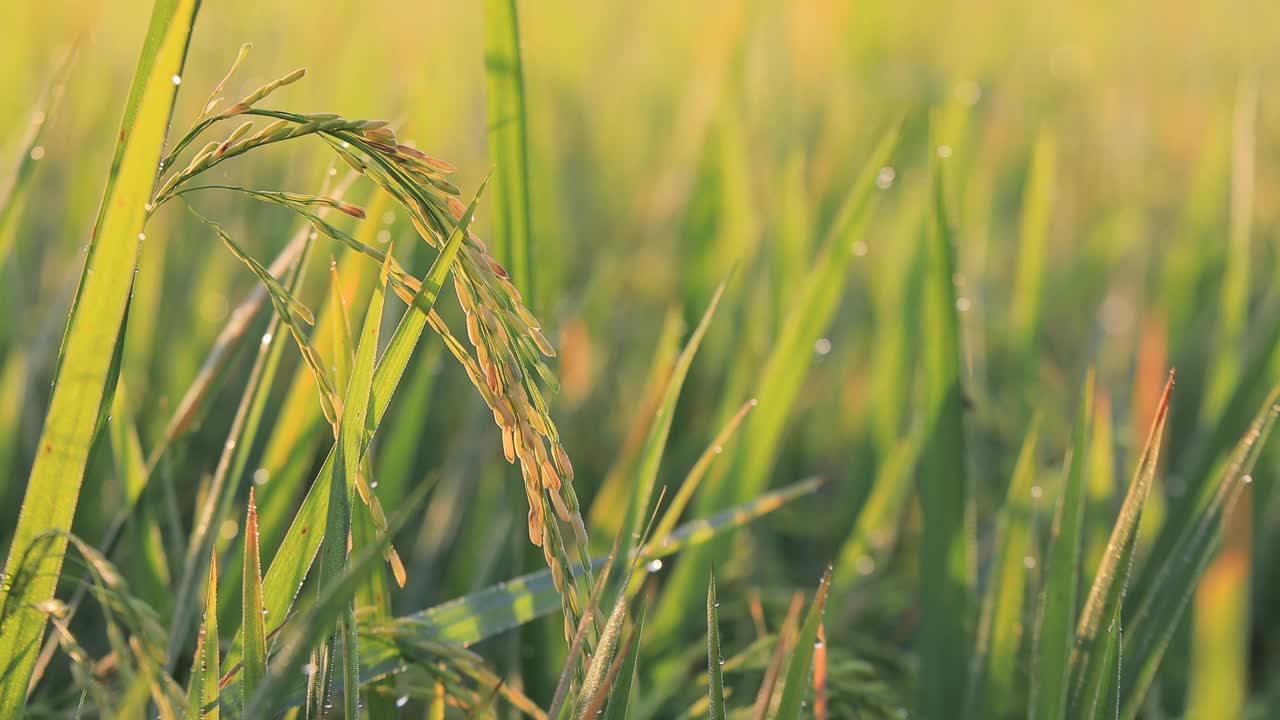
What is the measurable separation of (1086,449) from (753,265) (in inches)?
26.3

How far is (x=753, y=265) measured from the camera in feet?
→ 4.52

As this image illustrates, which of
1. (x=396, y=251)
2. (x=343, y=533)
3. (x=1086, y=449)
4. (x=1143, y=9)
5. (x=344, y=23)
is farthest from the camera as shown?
(x=1143, y=9)

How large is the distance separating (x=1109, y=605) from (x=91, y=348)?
605mm

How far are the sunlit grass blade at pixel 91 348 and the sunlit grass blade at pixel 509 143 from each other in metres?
0.24

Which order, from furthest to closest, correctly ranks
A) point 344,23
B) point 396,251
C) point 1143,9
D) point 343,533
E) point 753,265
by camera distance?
1. point 1143,9
2. point 344,23
3. point 753,265
4. point 396,251
5. point 343,533

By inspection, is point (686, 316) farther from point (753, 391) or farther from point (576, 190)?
point (576, 190)

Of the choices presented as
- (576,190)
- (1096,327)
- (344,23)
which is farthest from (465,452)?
(344,23)

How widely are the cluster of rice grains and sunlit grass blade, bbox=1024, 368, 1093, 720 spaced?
374mm

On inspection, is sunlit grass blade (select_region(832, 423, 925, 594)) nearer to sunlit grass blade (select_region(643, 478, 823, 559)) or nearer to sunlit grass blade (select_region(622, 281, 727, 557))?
sunlit grass blade (select_region(643, 478, 823, 559))

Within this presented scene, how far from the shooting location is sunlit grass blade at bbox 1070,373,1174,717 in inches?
25.4

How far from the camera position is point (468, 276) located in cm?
49

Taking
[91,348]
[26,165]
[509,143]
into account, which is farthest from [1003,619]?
[26,165]

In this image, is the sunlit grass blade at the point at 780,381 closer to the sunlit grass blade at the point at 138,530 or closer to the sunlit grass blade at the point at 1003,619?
the sunlit grass blade at the point at 1003,619

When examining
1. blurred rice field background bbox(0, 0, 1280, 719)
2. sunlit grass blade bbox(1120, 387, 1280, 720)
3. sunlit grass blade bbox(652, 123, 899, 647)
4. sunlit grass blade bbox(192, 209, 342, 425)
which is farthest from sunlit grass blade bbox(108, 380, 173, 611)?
sunlit grass blade bbox(1120, 387, 1280, 720)
